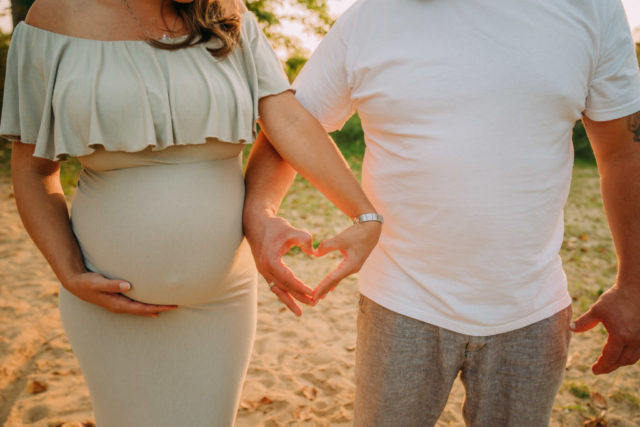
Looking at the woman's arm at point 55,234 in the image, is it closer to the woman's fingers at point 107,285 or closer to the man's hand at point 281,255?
the woman's fingers at point 107,285

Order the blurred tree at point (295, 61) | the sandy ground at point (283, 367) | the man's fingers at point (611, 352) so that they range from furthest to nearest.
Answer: the blurred tree at point (295, 61) < the sandy ground at point (283, 367) < the man's fingers at point (611, 352)

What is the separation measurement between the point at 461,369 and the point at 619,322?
59 centimetres

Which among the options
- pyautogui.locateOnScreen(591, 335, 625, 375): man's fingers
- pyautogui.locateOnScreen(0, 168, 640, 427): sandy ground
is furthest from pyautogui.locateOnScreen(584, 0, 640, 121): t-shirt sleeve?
pyautogui.locateOnScreen(0, 168, 640, 427): sandy ground

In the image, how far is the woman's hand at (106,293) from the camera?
1498 millimetres

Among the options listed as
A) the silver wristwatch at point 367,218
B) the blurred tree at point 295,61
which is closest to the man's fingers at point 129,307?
the silver wristwatch at point 367,218

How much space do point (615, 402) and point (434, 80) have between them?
3487 mm

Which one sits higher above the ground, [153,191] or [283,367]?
[153,191]

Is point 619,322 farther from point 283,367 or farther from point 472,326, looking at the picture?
point 283,367

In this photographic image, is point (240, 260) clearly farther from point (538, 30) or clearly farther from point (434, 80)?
point (538, 30)

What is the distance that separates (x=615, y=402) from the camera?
142 inches

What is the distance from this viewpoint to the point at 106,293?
5.00 ft

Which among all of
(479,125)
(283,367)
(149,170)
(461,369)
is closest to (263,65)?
(149,170)

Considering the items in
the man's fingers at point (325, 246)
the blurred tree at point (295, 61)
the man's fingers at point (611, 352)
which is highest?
the man's fingers at point (325, 246)

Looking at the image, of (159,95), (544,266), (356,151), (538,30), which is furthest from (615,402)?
(356,151)
